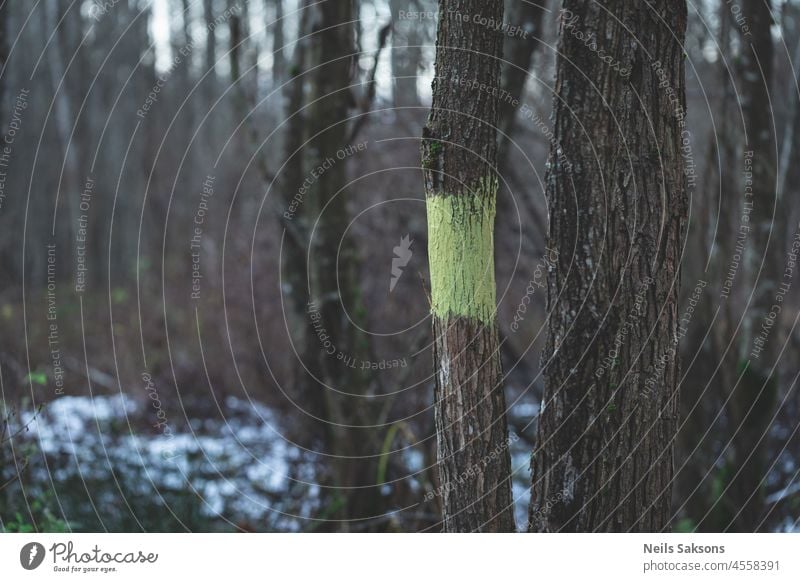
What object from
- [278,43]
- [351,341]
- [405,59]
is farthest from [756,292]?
[278,43]

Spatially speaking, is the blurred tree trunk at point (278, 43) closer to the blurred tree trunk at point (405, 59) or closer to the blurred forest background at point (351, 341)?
the blurred forest background at point (351, 341)

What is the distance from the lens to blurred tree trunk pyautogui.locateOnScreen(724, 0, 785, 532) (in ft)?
13.9

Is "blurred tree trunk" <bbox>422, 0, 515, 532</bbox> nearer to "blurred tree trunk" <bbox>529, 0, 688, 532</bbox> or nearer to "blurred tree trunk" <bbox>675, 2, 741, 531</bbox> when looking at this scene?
"blurred tree trunk" <bbox>529, 0, 688, 532</bbox>

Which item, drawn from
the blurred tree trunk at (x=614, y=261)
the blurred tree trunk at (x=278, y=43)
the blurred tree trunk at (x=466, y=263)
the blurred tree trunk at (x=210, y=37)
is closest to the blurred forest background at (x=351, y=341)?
the blurred tree trunk at (x=614, y=261)

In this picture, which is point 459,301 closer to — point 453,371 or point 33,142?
point 453,371

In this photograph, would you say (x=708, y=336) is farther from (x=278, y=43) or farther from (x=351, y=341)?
(x=278, y=43)

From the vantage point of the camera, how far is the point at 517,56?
178 inches

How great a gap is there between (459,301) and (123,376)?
6.23 metres

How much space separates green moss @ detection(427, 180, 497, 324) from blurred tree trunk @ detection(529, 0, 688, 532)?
0.99 ft

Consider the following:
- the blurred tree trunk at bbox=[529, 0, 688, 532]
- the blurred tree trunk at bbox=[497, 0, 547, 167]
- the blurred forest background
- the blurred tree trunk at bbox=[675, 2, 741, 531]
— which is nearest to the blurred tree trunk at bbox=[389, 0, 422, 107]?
the blurred forest background

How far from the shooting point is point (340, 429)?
4.63 m

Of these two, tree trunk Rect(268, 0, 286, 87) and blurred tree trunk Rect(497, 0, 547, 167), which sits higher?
tree trunk Rect(268, 0, 286, 87)

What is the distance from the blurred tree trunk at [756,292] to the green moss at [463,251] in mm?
2393
